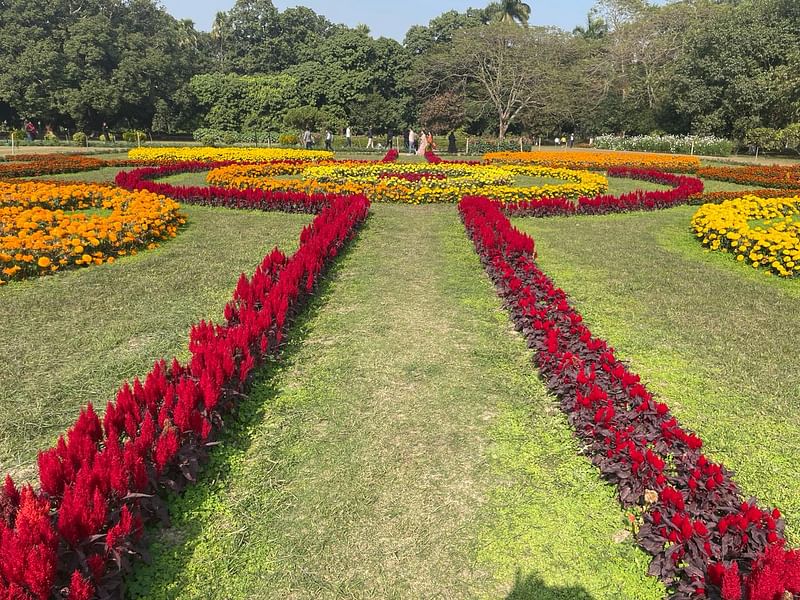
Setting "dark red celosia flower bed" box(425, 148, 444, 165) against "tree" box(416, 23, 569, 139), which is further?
"tree" box(416, 23, 569, 139)

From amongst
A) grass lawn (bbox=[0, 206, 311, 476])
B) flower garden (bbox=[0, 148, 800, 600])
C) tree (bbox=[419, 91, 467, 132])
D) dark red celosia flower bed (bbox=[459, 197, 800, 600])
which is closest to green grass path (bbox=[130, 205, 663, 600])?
flower garden (bbox=[0, 148, 800, 600])

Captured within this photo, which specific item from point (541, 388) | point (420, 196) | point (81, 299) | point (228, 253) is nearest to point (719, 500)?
point (541, 388)

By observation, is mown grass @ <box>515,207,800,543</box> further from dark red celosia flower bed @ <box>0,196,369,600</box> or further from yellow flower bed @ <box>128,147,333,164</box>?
yellow flower bed @ <box>128,147,333,164</box>

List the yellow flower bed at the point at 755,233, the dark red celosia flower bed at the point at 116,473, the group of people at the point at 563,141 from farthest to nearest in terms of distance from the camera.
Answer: the group of people at the point at 563,141 < the yellow flower bed at the point at 755,233 < the dark red celosia flower bed at the point at 116,473

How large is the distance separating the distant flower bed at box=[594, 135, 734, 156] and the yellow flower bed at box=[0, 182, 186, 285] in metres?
30.9

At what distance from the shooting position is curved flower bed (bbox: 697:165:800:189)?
1625 centimetres

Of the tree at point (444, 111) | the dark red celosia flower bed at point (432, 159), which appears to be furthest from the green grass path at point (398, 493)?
the tree at point (444, 111)

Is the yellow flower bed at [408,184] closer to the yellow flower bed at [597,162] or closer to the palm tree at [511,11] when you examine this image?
the yellow flower bed at [597,162]

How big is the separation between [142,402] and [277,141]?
119 ft

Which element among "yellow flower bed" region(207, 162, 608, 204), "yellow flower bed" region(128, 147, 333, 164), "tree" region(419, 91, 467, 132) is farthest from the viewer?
"tree" region(419, 91, 467, 132)

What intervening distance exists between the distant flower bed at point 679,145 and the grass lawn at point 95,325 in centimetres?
3093

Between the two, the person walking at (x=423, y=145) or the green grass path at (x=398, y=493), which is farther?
the person walking at (x=423, y=145)

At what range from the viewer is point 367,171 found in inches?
670

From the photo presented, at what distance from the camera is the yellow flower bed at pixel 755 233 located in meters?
7.02
